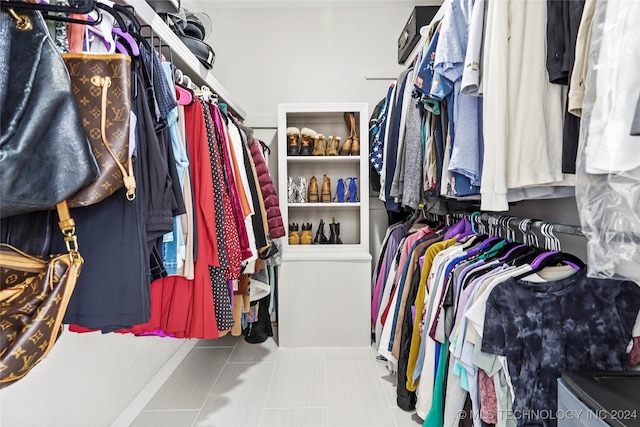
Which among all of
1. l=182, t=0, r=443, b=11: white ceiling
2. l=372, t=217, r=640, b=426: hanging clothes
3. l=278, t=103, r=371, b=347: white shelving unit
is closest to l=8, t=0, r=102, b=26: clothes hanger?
l=372, t=217, r=640, b=426: hanging clothes

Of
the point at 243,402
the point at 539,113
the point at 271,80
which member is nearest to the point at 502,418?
the point at 539,113

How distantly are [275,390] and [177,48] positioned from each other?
1710 millimetres

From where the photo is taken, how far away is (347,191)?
8.57 ft

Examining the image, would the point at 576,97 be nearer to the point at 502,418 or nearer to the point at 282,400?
the point at 502,418

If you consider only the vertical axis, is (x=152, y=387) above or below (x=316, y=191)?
below

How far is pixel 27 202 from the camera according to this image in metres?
0.61

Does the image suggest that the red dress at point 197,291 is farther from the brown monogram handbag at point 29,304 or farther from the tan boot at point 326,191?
the tan boot at point 326,191

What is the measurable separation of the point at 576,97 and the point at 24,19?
1091mm

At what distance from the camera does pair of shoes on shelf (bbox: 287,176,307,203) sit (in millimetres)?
2545

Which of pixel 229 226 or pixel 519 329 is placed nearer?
pixel 519 329

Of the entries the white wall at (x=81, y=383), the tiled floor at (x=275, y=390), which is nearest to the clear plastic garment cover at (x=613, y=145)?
the tiled floor at (x=275, y=390)

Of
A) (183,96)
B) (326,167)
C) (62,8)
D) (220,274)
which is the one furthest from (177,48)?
(326,167)

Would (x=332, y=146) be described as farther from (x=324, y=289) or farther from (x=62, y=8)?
(x=62, y=8)

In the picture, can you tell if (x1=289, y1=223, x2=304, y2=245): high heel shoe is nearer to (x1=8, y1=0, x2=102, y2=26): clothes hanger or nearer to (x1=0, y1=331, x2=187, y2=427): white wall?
(x1=0, y1=331, x2=187, y2=427): white wall
